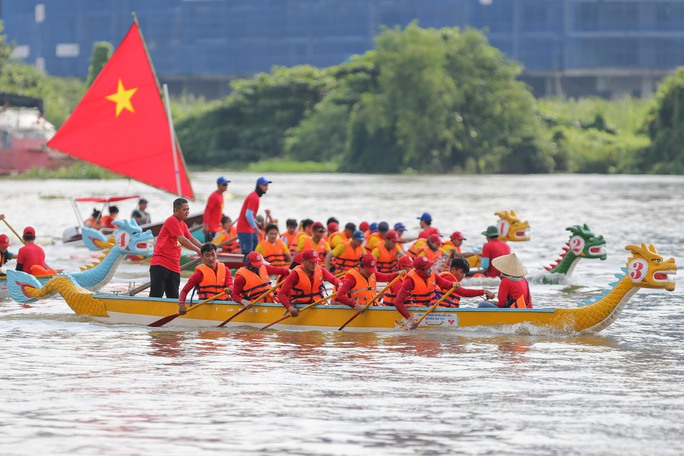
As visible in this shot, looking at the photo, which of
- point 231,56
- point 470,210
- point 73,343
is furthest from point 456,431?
point 231,56

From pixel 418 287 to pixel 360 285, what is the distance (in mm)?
969

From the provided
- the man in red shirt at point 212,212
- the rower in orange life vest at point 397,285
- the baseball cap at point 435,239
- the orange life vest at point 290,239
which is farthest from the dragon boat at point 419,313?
the orange life vest at point 290,239

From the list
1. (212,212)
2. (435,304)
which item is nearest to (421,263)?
(435,304)

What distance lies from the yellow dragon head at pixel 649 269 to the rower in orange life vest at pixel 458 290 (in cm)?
225

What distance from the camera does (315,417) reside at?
16.4 meters

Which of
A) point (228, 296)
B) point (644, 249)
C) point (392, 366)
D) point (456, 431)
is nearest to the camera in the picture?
point (456, 431)

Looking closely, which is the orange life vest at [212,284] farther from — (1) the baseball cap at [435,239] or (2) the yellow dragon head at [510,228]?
(2) the yellow dragon head at [510,228]

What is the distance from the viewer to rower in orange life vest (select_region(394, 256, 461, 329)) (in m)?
22.3

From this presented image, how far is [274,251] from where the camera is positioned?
30.4 m

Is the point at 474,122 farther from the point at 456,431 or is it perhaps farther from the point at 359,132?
the point at 456,431

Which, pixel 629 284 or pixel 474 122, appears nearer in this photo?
pixel 629 284

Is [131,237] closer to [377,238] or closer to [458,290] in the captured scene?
[458,290]

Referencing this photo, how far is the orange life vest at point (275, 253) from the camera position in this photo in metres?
30.3

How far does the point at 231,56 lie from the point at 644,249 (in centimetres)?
16885
